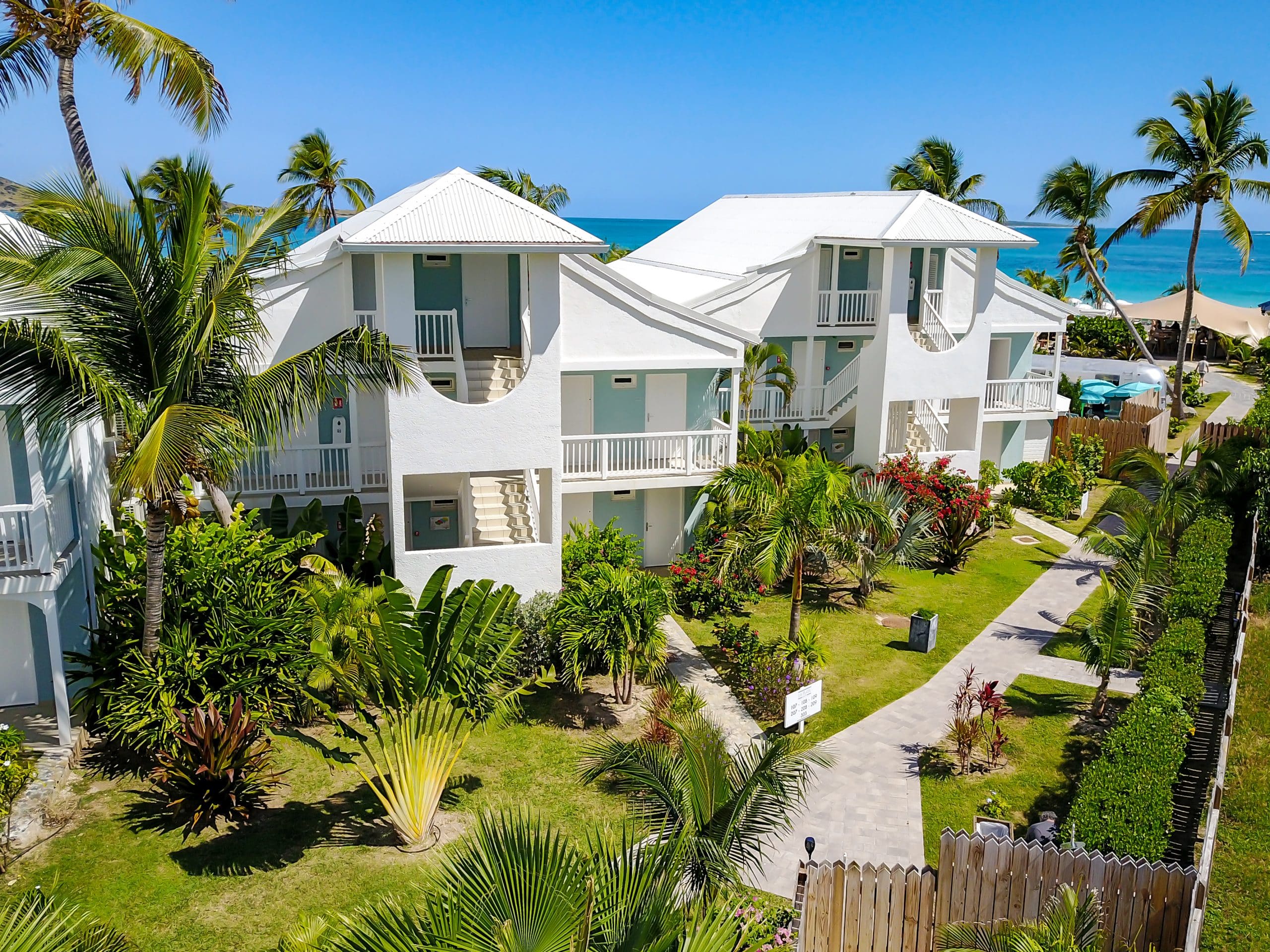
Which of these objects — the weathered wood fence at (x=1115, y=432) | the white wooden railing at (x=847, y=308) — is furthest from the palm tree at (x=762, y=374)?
the weathered wood fence at (x=1115, y=432)

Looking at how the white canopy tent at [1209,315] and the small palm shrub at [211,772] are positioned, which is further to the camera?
the white canopy tent at [1209,315]

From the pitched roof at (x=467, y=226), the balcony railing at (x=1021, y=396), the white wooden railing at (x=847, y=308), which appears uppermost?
the pitched roof at (x=467, y=226)

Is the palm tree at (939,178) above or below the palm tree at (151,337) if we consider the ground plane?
above

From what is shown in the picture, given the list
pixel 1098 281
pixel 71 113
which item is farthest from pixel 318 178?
pixel 1098 281

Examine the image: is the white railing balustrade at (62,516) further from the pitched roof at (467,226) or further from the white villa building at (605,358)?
the pitched roof at (467,226)

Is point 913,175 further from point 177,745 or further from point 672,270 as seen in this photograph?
point 177,745

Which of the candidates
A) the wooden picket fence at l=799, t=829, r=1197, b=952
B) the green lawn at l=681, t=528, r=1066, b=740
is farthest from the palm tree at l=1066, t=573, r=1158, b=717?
the wooden picket fence at l=799, t=829, r=1197, b=952

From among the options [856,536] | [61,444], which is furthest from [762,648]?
[61,444]
